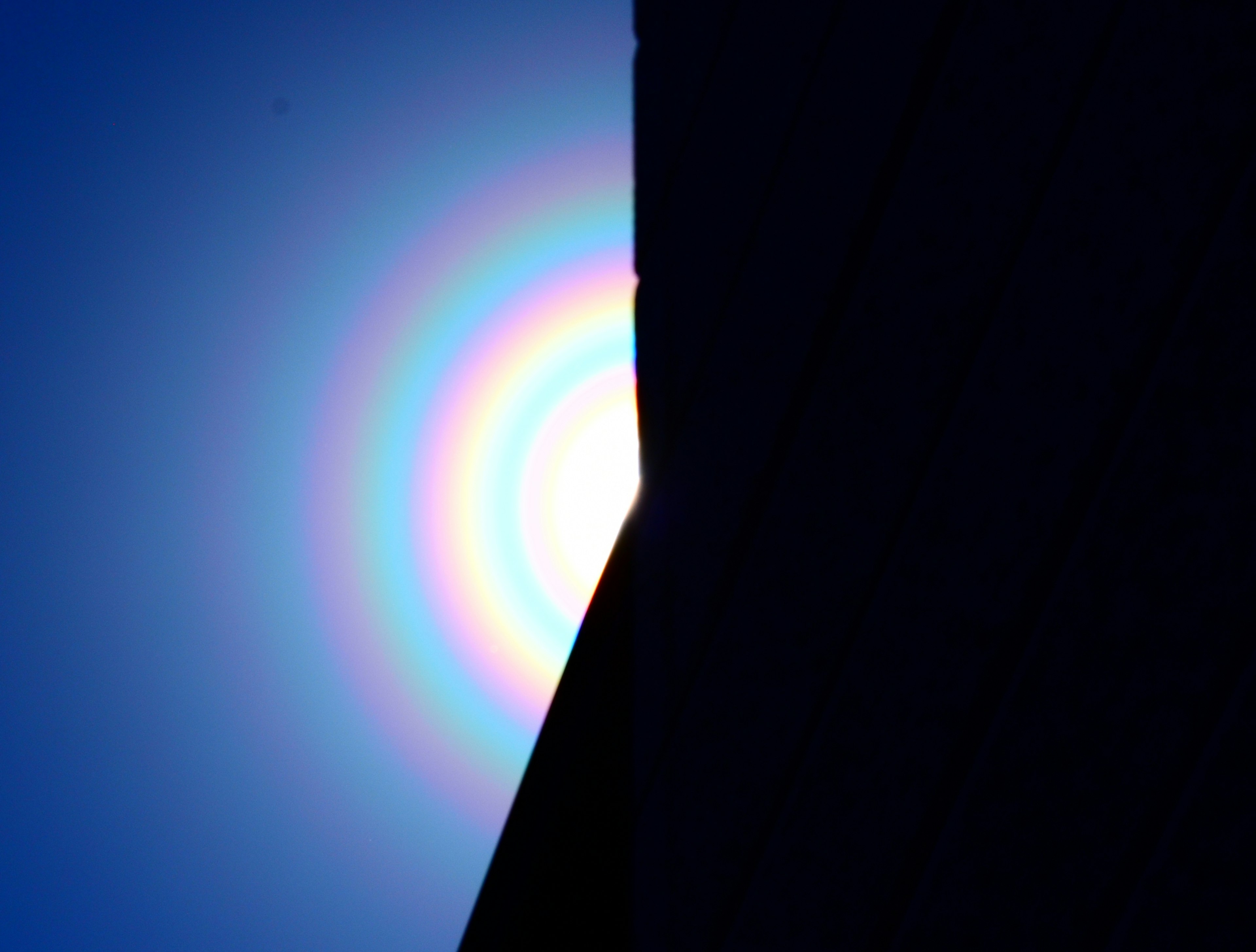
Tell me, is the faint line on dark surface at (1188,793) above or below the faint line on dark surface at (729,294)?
below

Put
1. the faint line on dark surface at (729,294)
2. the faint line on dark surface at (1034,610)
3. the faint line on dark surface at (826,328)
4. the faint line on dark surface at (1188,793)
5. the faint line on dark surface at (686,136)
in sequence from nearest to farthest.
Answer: the faint line on dark surface at (1188,793)
the faint line on dark surface at (1034,610)
the faint line on dark surface at (826,328)
the faint line on dark surface at (729,294)
the faint line on dark surface at (686,136)

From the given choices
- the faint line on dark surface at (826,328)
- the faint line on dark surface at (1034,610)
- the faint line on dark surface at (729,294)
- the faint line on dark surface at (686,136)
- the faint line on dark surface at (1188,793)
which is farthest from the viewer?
the faint line on dark surface at (686,136)

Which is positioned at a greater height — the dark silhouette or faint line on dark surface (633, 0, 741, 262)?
faint line on dark surface (633, 0, 741, 262)

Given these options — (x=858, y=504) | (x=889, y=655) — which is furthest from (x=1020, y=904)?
(x=858, y=504)

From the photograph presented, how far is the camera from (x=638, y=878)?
2029mm

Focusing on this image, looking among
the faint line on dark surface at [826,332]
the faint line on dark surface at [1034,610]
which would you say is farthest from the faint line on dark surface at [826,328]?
the faint line on dark surface at [1034,610]

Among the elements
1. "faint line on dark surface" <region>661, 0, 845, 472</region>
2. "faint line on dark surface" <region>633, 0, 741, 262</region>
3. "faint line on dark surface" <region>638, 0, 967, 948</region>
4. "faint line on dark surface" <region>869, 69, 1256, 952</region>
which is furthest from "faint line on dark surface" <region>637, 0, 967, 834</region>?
"faint line on dark surface" <region>633, 0, 741, 262</region>

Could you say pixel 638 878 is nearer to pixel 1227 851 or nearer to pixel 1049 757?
pixel 1049 757

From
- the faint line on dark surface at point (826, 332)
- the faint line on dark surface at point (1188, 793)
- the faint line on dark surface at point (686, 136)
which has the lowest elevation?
the faint line on dark surface at point (1188, 793)

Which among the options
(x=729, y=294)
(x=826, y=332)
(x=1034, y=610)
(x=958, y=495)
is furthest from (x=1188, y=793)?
(x=729, y=294)

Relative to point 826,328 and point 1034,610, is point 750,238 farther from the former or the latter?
point 1034,610

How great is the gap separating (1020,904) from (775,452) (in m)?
0.82

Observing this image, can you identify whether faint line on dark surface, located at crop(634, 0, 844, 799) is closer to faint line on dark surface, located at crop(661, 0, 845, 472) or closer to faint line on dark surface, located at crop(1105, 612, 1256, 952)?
faint line on dark surface, located at crop(661, 0, 845, 472)

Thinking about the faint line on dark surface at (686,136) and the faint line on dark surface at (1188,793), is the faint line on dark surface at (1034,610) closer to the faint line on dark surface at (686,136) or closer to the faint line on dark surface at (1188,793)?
the faint line on dark surface at (1188,793)
